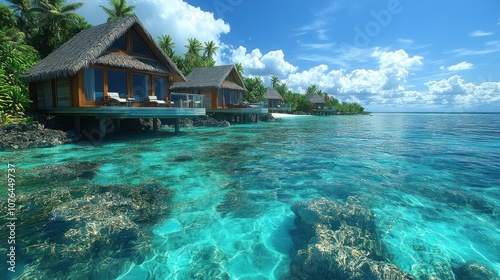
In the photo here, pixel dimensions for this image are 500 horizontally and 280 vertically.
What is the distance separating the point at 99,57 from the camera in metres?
12.5

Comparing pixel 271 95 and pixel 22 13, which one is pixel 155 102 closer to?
pixel 22 13

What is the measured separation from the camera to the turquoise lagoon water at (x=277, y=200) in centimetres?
333

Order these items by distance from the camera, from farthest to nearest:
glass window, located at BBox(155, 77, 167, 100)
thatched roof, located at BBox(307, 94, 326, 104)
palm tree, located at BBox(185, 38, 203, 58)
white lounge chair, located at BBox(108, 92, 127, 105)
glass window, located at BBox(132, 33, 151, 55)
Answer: thatched roof, located at BBox(307, 94, 326, 104)
palm tree, located at BBox(185, 38, 203, 58)
glass window, located at BBox(155, 77, 167, 100)
glass window, located at BBox(132, 33, 151, 55)
white lounge chair, located at BBox(108, 92, 127, 105)

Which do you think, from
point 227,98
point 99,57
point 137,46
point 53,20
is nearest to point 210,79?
→ point 227,98

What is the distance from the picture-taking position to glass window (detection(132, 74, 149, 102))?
14500 mm

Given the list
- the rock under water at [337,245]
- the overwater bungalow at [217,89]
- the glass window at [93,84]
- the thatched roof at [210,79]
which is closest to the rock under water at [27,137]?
the glass window at [93,84]

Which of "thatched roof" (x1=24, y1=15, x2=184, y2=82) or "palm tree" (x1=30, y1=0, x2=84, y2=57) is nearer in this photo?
"thatched roof" (x1=24, y1=15, x2=184, y2=82)

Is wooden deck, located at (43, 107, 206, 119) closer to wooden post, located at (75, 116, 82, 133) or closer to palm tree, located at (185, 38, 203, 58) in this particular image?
wooden post, located at (75, 116, 82, 133)

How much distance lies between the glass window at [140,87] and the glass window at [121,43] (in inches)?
60.4

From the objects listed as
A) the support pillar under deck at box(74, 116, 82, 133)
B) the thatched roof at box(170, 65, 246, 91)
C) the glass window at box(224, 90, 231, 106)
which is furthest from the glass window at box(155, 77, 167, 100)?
the glass window at box(224, 90, 231, 106)

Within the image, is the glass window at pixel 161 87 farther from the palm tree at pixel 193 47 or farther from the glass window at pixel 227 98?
the palm tree at pixel 193 47

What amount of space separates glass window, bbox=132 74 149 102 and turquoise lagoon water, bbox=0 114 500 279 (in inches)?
201

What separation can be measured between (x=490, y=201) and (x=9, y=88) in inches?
696

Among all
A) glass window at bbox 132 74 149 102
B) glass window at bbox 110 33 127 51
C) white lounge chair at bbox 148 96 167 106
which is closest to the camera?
white lounge chair at bbox 148 96 167 106
